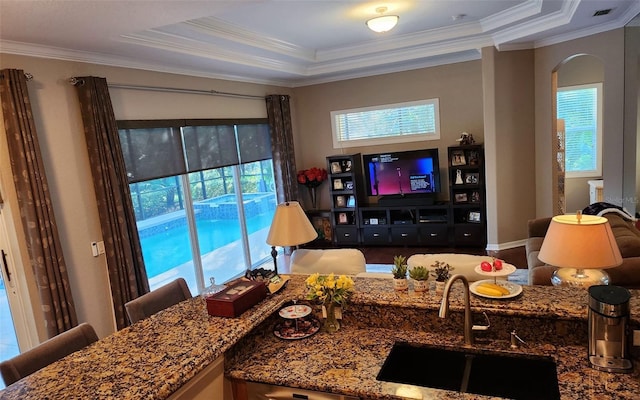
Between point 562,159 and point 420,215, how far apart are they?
2.32 meters

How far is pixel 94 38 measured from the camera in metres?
3.13

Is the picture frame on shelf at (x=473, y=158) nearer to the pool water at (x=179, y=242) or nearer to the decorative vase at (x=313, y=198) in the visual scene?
the decorative vase at (x=313, y=198)

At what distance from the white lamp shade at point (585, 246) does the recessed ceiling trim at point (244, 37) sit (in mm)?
3356

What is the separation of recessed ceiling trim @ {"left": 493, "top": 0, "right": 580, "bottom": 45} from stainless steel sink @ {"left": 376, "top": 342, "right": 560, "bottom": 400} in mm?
3628

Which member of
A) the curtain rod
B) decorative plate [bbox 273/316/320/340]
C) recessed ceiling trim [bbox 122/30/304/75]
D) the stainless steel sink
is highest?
recessed ceiling trim [bbox 122/30/304/75]

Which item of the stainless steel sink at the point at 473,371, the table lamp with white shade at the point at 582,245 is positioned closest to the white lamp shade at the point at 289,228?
the stainless steel sink at the point at 473,371

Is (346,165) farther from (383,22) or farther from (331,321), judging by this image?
(331,321)

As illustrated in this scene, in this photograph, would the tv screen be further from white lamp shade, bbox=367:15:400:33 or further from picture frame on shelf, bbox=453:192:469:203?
white lamp shade, bbox=367:15:400:33

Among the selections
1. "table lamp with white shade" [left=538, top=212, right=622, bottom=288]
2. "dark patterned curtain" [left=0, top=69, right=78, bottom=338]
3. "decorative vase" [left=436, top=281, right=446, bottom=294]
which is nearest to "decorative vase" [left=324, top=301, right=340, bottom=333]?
"decorative vase" [left=436, top=281, right=446, bottom=294]

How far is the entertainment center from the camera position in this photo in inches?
237

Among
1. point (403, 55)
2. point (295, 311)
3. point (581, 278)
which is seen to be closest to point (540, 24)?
point (403, 55)

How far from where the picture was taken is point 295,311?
209 centimetres

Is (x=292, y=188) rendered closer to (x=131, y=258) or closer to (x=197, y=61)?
(x=197, y=61)

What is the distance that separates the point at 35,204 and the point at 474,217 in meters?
5.31
